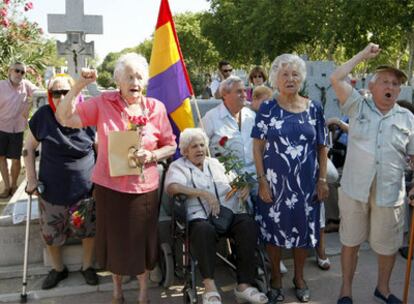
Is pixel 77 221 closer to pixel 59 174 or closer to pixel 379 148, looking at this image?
pixel 59 174

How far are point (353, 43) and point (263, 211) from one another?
16.9 meters

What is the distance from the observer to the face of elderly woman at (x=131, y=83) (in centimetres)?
312

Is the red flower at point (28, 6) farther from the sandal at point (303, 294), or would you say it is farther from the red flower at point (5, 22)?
the sandal at point (303, 294)

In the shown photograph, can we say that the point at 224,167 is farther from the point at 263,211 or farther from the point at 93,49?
the point at 93,49

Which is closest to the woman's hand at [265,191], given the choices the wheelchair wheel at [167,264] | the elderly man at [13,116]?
the wheelchair wheel at [167,264]

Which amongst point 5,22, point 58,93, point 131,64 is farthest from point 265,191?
point 5,22

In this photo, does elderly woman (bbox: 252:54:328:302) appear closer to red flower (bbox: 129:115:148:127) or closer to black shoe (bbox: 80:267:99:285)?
red flower (bbox: 129:115:148:127)

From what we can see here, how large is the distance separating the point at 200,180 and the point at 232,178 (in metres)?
0.31

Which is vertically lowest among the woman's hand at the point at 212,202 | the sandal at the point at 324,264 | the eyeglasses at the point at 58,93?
the sandal at the point at 324,264

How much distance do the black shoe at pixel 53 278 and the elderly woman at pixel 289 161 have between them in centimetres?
178

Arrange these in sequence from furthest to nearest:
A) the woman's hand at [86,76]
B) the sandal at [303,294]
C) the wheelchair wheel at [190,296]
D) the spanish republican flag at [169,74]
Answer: the spanish republican flag at [169,74], the sandal at [303,294], the wheelchair wheel at [190,296], the woman's hand at [86,76]

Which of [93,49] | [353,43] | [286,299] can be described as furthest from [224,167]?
[353,43]

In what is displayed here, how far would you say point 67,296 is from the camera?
381 centimetres

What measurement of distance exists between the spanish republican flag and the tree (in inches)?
241
